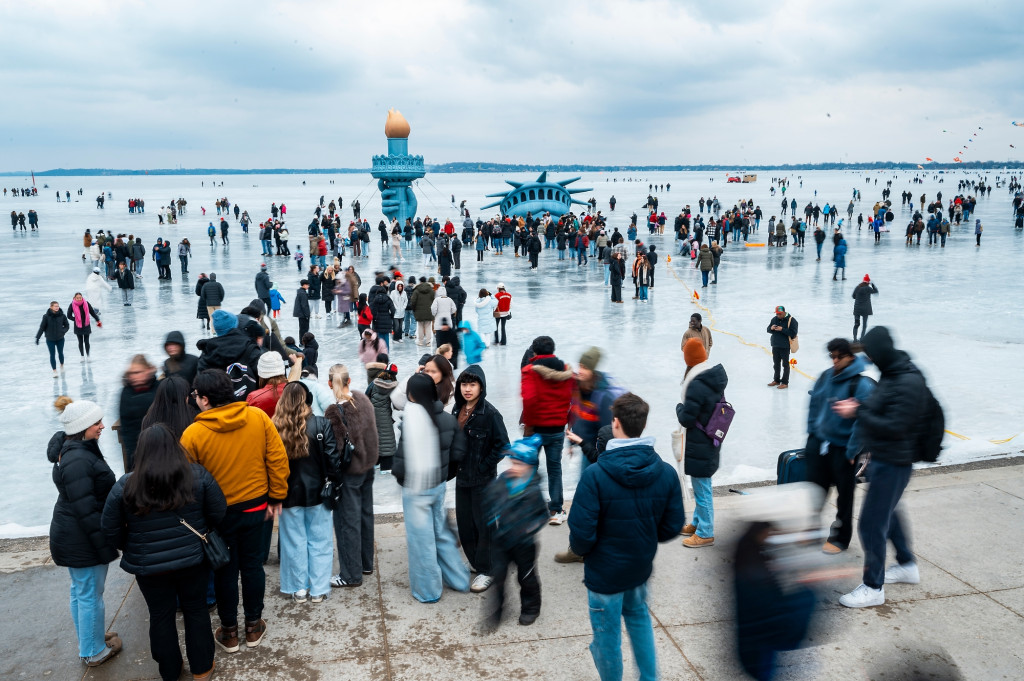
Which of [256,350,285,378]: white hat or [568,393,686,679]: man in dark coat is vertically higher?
[256,350,285,378]: white hat

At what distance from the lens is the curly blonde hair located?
4.41 metres

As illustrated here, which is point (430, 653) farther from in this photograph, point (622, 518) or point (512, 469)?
point (622, 518)

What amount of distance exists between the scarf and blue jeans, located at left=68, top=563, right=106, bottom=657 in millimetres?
9214

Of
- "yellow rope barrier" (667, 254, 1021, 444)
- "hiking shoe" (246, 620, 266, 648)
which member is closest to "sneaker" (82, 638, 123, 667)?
"hiking shoe" (246, 620, 266, 648)

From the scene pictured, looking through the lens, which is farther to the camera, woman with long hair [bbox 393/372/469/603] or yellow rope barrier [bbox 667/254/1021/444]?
yellow rope barrier [bbox 667/254/1021/444]

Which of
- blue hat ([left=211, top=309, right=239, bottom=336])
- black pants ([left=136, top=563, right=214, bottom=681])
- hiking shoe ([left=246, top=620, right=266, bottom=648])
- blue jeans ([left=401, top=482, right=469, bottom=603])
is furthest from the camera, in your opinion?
blue hat ([left=211, top=309, right=239, bottom=336])

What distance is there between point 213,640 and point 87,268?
79.2 feet

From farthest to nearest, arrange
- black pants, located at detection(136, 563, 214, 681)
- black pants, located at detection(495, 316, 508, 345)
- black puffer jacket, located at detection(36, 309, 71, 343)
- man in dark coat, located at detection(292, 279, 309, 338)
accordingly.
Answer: man in dark coat, located at detection(292, 279, 309, 338)
black pants, located at detection(495, 316, 508, 345)
black puffer jacket, located at detection(36, 309, 71, 343)
black pants, located at detection(136, 563, 214, 681)

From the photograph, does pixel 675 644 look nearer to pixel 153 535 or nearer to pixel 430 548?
pixel 430 548

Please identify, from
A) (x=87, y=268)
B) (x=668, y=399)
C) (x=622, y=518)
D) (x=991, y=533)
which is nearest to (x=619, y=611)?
(x=622, y=518)

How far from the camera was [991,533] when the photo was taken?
5.35 meters

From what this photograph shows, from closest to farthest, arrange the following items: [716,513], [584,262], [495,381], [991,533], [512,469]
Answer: [512,469], [991,533], [716,513], [495,381], [584,262]

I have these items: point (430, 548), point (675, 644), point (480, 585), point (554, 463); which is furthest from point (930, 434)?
point (430, 548)

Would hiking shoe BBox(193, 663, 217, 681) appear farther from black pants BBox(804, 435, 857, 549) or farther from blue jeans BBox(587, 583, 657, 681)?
black pants BBox(804, 435, 857, 549)
